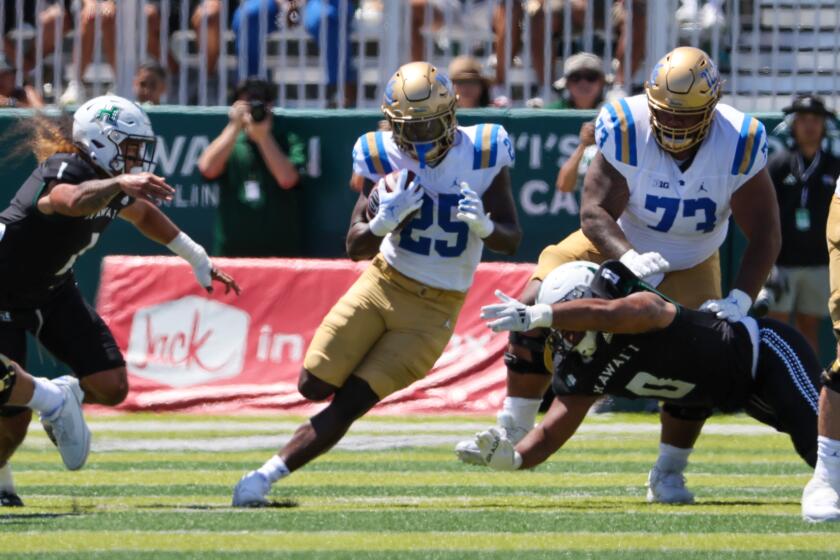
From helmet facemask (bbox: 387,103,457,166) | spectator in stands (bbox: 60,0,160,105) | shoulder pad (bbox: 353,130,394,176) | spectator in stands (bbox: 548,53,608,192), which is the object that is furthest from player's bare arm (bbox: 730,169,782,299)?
spectator in stands (bbox: 60,0,160,105)

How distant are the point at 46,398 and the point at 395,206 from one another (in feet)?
4.97

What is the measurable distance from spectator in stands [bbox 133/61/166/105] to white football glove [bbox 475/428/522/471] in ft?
18.9

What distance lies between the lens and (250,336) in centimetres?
1137

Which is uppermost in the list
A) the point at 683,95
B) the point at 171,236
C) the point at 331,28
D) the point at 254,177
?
the point at 331,28

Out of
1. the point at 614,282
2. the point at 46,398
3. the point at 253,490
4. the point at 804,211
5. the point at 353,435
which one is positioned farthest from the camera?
the point at 804,211

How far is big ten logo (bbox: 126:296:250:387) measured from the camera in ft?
36.9

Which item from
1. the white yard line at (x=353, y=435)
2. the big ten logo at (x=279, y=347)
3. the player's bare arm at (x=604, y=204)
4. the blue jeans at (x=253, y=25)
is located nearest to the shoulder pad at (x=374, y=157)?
the player's bare arm at (x=604, y=204)

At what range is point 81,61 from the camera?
481 inches

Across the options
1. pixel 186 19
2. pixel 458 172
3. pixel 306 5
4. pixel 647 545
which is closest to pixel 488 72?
pixel 306 5

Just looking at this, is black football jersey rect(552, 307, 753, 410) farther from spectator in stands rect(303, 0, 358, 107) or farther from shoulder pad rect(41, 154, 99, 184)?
spectator in stands rect(303, 0, 358, 107)

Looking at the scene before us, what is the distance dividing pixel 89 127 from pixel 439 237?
4.73ft

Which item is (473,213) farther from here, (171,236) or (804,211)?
(804,211)

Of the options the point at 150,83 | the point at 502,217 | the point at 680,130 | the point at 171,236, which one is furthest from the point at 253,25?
the point at 680,130

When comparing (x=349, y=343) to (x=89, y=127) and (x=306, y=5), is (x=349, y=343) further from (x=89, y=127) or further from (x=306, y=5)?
(x=306, y=5)
